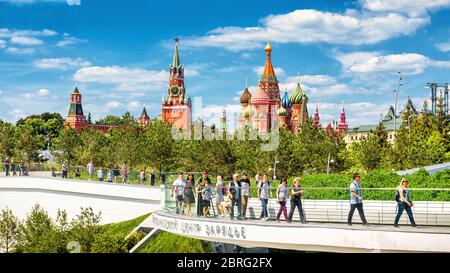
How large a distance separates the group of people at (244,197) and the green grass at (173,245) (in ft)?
15.7

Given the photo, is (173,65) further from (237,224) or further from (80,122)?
(237,224)

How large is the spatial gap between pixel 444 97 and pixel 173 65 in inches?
3404

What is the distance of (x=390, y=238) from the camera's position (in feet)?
43.9

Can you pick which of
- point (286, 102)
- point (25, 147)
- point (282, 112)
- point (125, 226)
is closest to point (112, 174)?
point (125, 226)

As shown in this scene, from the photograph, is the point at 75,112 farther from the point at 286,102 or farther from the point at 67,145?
the point at 67,145

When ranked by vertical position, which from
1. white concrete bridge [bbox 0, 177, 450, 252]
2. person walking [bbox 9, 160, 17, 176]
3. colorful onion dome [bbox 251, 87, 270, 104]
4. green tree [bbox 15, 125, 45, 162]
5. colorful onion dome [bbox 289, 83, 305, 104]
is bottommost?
white concrete bridge [bbox 0, 177, 450, 252]

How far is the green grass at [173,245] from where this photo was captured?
2208cm

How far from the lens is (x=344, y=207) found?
1476 centimetres

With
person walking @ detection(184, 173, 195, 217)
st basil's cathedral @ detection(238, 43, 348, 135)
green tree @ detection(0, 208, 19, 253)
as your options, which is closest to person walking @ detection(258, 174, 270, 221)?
person walking @ detection(184, 173, 195, 217)

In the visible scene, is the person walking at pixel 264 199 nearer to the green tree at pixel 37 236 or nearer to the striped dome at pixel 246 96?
the green tree at pixel 37 236

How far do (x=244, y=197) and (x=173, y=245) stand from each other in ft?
26.0

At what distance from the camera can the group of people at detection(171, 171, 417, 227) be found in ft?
45.5

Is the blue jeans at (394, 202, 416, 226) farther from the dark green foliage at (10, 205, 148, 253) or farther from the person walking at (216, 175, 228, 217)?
the dark green foliage at (10, 205, 148, 253)

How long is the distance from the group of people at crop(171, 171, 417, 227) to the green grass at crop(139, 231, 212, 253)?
4.79 m
